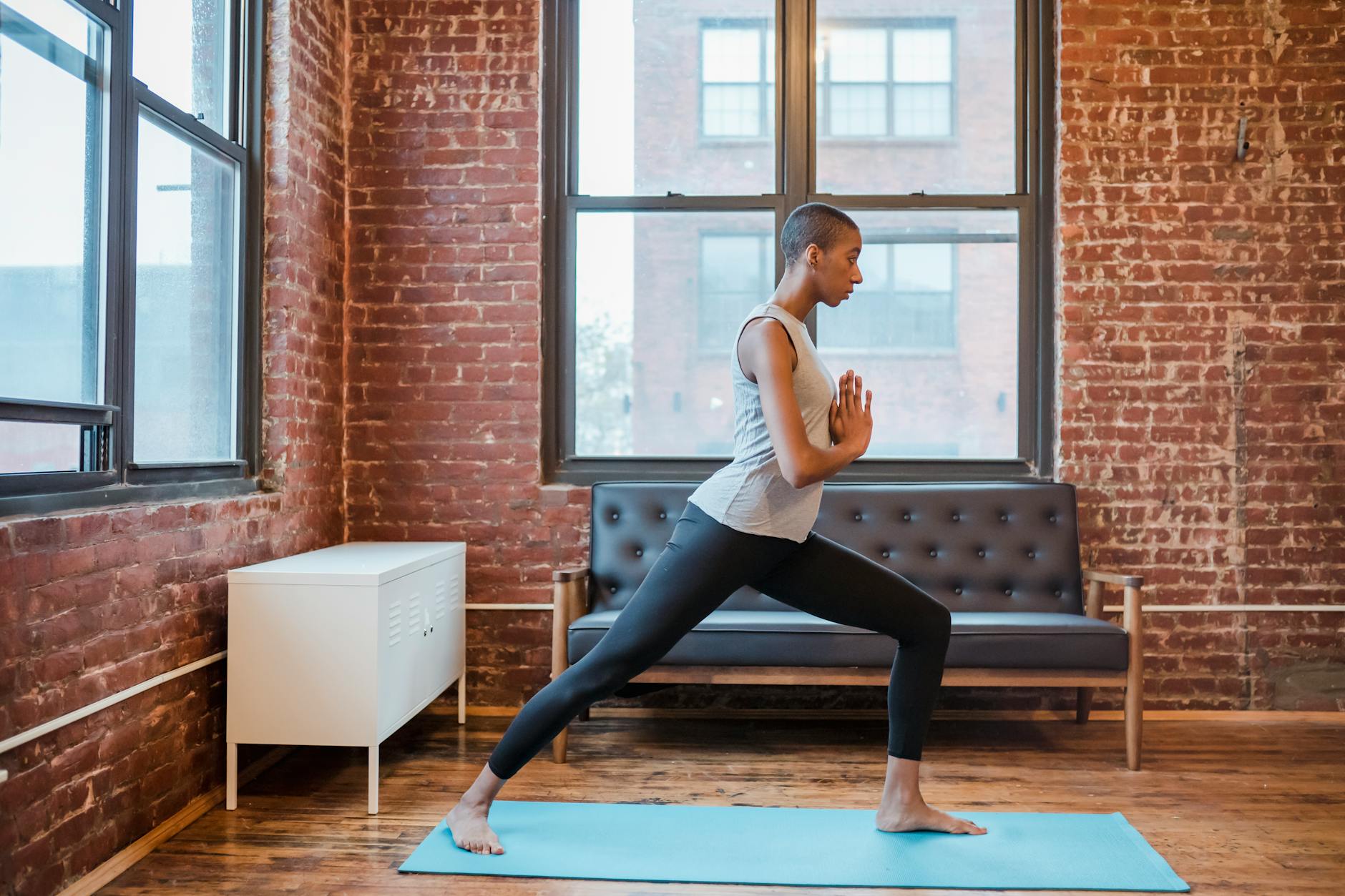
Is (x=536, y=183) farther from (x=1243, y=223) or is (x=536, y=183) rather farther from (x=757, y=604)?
(x=1243, y=223)

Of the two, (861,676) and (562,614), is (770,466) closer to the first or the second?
(861,676)

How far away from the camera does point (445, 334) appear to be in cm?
420

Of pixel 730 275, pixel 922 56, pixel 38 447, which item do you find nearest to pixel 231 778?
pixel 38 447

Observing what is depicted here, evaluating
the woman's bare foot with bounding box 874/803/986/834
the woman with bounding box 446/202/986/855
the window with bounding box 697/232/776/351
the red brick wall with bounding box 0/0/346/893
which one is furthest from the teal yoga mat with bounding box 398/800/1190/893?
the window with bounding box 697/232/776/351

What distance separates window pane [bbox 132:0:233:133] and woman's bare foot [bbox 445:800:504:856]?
2.21 m

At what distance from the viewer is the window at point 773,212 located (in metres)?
4.30

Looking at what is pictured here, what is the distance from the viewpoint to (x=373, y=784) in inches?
116

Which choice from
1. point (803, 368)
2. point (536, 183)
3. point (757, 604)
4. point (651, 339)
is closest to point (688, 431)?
point (651, 339)

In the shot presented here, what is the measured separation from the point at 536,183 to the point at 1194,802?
320cm

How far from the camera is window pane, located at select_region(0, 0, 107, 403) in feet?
7.73

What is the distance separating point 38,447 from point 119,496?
0.31 m

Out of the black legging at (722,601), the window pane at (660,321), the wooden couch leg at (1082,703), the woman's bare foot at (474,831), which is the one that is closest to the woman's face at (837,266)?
the black legging at (722,601)

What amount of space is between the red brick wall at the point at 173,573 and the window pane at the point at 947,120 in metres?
2.05

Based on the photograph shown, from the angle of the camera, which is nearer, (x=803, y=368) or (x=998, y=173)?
(x=803, y=368)
